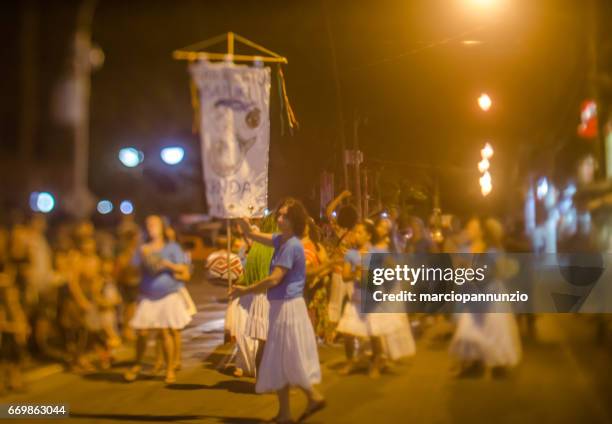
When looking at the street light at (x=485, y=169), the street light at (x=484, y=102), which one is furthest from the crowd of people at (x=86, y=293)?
the street light at (x=484, y=102)

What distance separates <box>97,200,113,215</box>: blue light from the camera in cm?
1322

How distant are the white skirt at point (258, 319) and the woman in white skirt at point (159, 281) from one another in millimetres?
677

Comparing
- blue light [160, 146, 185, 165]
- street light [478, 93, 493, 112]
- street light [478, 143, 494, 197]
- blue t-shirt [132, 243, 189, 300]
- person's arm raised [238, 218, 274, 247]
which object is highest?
street light [478, 93, 493, 112]

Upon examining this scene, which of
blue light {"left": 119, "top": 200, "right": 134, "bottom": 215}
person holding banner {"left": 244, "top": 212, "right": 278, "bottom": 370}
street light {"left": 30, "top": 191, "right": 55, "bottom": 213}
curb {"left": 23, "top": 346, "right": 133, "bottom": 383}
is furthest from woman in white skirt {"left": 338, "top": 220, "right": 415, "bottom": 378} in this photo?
blue light {"left": 119, "top": 200, "right": 134, "bottom": 215}

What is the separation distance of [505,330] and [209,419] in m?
2.52

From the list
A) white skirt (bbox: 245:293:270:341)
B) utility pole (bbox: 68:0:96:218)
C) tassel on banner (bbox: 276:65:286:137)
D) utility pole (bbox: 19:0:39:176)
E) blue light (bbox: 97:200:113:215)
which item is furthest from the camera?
blue light (bbox: 97:200:113:215)

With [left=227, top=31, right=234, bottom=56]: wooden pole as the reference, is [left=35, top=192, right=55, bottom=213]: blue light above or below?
below

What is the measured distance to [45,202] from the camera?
33.3ft

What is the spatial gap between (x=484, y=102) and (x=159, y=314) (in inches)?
146

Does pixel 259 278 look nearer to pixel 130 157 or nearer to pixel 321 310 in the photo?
pixel 321 310

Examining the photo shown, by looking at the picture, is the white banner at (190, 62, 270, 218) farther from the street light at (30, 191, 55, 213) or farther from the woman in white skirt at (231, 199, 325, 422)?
the street light at (30, 191, 55, 213)

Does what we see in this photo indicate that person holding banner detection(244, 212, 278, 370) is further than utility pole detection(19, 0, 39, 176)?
No

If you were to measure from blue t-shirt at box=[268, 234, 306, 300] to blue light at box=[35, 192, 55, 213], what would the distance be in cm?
534

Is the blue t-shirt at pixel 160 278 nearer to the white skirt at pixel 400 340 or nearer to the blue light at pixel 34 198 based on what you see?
the white skirt at pixel 400 340
